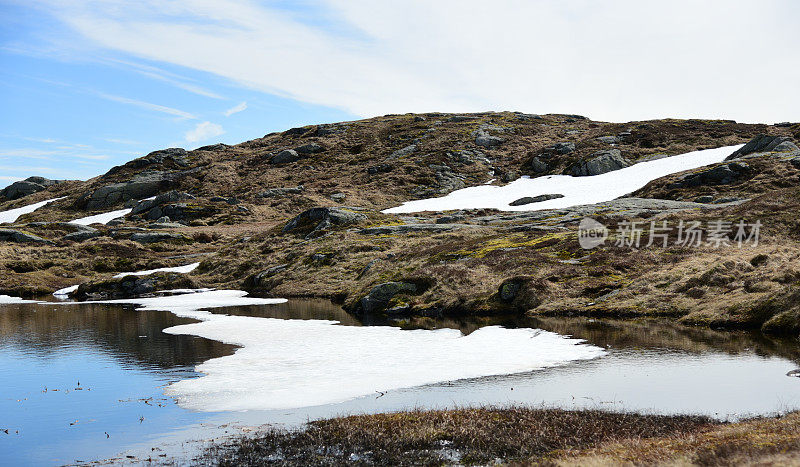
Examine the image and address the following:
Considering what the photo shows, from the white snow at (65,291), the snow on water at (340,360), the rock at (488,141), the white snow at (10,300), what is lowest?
the snow on water at (340,360)

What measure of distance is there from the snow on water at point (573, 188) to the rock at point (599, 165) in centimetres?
306

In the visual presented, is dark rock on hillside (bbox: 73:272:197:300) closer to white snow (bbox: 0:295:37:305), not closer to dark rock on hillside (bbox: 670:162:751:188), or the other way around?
white snow (bbox: 0:295:37:305)

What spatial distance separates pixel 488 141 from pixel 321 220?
95609 mm

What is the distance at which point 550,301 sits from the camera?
1642 inches

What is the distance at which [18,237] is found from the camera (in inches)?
3652

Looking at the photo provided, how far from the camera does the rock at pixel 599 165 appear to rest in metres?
123

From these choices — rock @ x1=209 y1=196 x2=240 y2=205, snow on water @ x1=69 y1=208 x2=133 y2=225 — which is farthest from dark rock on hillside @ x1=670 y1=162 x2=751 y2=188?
snow on water @ x1=69 y1=208 x2=133 y2=225

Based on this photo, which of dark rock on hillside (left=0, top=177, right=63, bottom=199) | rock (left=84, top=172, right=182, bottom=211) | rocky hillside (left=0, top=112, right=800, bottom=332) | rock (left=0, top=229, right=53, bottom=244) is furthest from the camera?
dark rock on hillside (left=0, top=177, right=63, bottom=199)

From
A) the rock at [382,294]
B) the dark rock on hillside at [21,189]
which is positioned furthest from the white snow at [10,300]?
the dark rock on hillside at [21,189]

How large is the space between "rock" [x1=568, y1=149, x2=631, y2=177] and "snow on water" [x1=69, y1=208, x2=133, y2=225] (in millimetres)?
107583

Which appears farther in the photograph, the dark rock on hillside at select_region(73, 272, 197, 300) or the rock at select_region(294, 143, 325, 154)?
the rock at select_region(294, 143, 325, 154)

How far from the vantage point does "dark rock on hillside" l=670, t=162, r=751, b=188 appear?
296ft

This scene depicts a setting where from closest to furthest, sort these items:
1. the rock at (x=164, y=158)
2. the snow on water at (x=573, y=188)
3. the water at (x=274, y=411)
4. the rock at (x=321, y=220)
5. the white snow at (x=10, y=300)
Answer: the water at (x=274, y=411) → the white snow at (x=10, y=300) → the rock at (x=321, y=220) → the snow on water at (x=573, y=188) → the rock at (x=164, y=158)

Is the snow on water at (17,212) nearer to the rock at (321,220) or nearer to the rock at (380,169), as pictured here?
the rock at (380,169)
